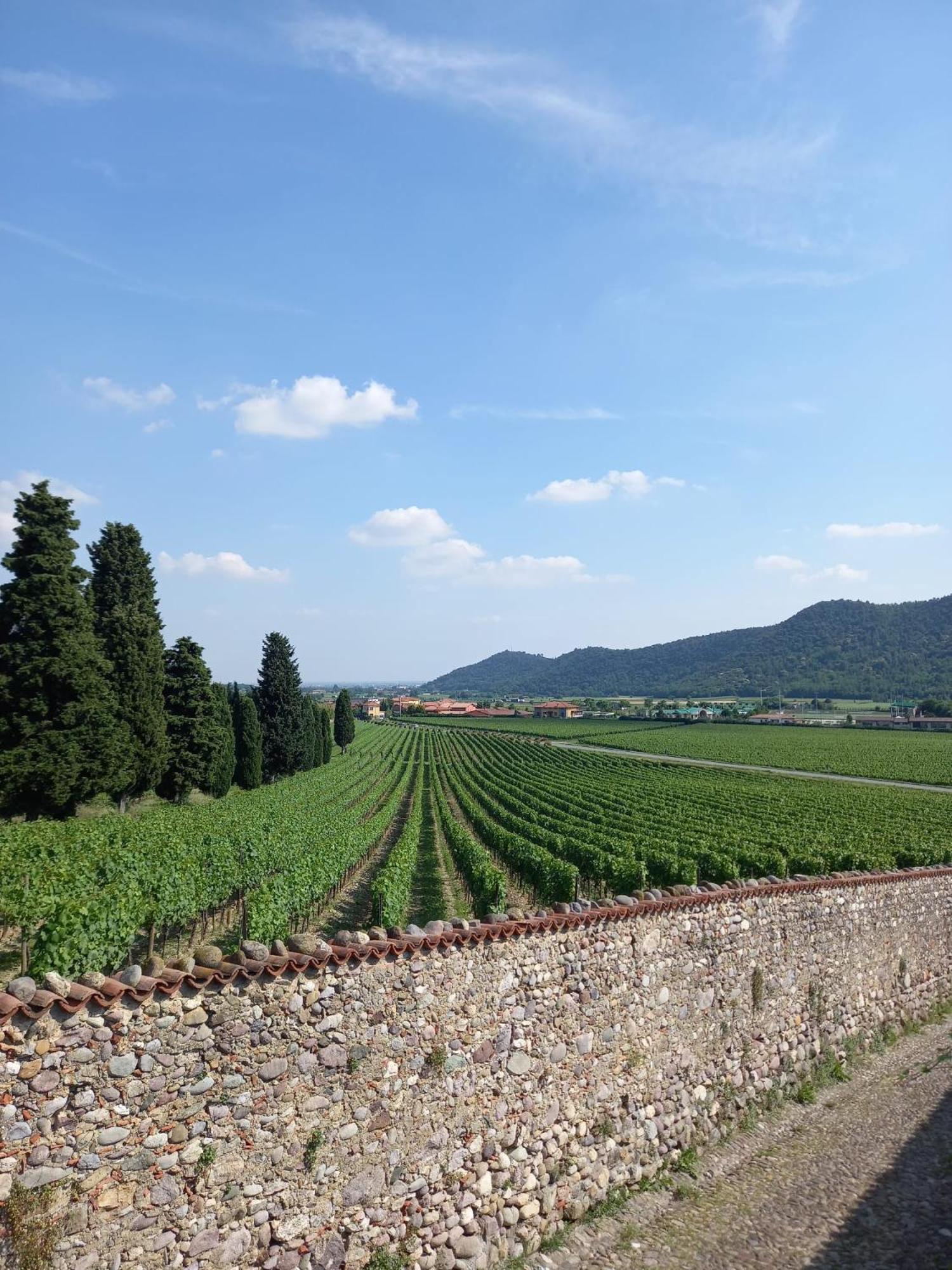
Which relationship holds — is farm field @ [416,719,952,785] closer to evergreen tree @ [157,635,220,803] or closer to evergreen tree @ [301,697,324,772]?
evergreen tree @ [301,697,324,772]

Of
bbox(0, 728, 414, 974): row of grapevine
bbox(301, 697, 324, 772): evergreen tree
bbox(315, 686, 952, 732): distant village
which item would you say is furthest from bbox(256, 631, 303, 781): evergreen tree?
bbox(315, 686, 952, 732): distant village

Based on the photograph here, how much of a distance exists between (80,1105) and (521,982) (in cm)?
448

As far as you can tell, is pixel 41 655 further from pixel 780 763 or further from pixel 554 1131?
pixel 780 763

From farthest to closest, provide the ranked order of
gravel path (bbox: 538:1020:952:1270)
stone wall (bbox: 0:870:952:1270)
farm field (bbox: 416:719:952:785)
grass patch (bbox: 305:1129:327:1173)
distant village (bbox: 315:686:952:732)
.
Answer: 1. distant village (bbox: 315:686:952:732)
2. farm field (bbox: 416:719:952:785)
3. gravel path (bbox: 538:1020:952:1270)
4. grass patch (bbox: 305:1129:327:1173)
5. stone wall (bbox: 0:870:952:1270)

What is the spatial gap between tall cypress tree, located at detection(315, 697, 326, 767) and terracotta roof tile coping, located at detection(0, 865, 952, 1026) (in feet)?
183

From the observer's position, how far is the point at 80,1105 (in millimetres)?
5211

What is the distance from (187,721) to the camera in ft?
124

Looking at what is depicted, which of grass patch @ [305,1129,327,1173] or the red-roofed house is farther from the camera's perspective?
the red-roofed house

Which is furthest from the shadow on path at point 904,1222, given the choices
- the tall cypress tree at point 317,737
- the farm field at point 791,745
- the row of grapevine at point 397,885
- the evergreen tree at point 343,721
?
the evergreen tree at point 343,721

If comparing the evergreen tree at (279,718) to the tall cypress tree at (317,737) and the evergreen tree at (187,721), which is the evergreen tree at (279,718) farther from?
the evergreen tree at (187,721)

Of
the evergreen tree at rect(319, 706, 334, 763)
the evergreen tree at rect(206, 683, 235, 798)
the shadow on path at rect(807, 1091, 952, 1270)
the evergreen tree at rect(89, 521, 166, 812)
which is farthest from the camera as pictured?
the evergreen tree at rect(319, 706, 334, 763)

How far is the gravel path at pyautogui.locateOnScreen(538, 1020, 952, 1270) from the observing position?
7695 mm

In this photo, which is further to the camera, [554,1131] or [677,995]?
[677,995]

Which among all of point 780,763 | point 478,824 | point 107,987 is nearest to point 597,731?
point 780,763
